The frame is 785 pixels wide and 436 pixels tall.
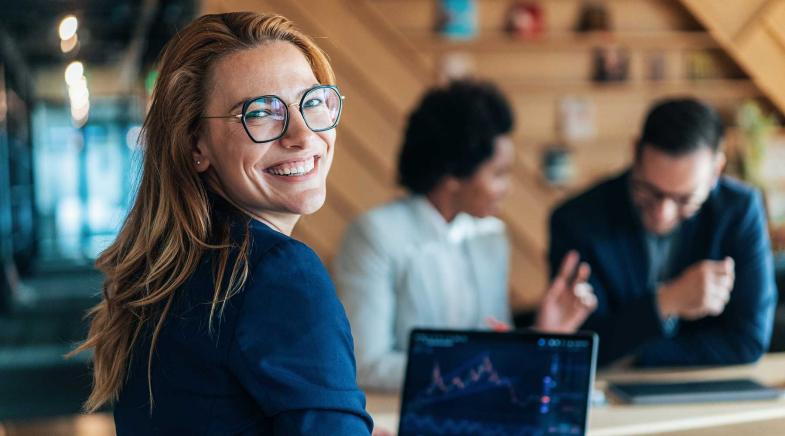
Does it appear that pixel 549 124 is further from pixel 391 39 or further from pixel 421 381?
pixel 421 381

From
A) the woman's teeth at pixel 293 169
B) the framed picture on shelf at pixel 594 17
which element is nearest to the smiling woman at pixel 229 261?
the woman's teeth at pixel 293 169

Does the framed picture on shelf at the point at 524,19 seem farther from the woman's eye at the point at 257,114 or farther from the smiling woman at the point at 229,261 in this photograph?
the woman's eye at the point at 257,114

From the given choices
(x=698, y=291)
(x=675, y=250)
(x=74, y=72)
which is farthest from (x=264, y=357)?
(x=74, y=72)

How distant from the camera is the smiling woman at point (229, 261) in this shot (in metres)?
1.12

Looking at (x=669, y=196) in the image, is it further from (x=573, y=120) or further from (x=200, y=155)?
(x=573, y=120)

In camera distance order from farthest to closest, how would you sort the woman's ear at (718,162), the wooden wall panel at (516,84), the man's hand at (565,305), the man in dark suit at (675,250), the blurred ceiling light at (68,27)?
the blurred ceiling light at (68,27), the wooden wall panel at (516,84), the woman's ear at (718,162), the man in dark suit at (675,250), the man's hand at (565,305)

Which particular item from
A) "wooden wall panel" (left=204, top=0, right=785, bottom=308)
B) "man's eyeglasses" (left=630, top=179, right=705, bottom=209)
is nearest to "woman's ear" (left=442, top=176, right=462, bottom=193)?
"man's eyeglasses" (left=630, top=179, right=705, bottom=209)

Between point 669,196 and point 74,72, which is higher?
point 74,72

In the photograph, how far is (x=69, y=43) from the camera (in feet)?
36.3

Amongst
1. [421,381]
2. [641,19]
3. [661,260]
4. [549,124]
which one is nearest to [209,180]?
[421,381]

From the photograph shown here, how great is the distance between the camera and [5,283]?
984 cm

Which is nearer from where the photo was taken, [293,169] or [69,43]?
[293,169]

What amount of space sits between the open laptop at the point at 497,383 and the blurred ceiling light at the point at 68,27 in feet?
29.7

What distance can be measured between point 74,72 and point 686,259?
11.7 metres
